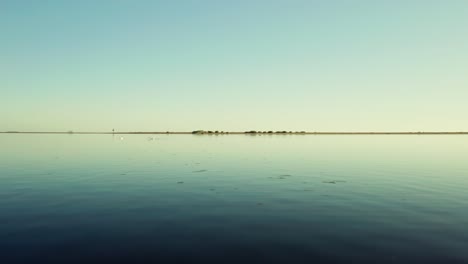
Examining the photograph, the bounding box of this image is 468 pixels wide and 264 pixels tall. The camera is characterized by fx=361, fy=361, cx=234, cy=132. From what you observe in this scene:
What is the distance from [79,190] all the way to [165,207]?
9260 mm

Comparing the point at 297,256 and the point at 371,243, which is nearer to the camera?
the point at 297,256

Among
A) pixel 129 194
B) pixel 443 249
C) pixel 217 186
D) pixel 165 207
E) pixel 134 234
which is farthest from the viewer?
pixel 217 186

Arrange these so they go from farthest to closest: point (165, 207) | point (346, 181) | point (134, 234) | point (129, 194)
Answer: point (346, 181) < point (129, 194) < point (165, 207) < point (134, 234)

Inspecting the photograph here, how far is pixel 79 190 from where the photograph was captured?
85.9 feet

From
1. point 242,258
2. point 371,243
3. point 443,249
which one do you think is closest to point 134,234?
point 242,258

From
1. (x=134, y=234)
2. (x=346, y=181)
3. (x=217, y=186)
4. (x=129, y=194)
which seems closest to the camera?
(x=134, y=234)

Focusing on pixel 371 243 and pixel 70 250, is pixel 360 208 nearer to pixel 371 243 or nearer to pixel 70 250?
pixel 371 243

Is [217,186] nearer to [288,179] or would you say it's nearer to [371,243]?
[288,179]

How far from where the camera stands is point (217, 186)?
93.8 ft

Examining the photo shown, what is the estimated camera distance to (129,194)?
24.9 m

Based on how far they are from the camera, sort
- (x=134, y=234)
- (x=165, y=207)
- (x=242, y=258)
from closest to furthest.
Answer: (x=242, y=258) → (x=134, y=234) → (x=165, y=207)

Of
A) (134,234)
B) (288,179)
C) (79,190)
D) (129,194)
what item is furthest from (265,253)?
(288,179)

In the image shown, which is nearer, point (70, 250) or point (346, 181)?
point (70, 250)

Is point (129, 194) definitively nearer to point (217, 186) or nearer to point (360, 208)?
point (217, 186)
